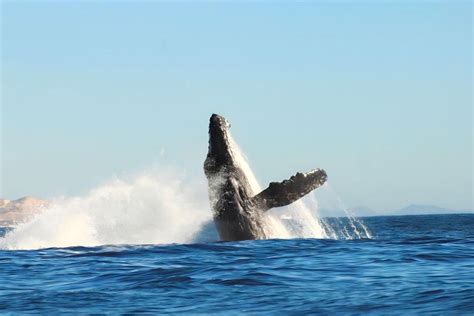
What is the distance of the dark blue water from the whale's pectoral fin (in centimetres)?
131

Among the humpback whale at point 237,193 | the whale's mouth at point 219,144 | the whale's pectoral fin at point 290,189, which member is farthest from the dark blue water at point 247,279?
the whale's mouth at point 219,144

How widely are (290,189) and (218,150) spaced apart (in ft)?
5.77

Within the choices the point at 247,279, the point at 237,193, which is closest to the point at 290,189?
the point at 237,193

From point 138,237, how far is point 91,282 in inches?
341

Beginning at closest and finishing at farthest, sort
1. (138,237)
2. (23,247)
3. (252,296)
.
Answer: (252,296)
(23,247)
(138,237)

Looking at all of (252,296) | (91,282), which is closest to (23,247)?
(91,282)

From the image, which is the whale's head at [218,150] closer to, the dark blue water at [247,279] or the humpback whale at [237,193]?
the humpback whale at [237,193]

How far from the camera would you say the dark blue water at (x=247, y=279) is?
976cm

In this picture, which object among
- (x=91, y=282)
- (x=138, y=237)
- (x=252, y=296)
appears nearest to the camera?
(x=252, y=296)

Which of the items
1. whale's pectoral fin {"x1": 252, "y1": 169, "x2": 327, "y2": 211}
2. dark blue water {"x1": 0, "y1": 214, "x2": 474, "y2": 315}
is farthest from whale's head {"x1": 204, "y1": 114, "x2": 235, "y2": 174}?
dark blue water {"x1": 0, "y1": 214, "x2": 474, "y2": 315}

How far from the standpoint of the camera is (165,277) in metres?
11.8

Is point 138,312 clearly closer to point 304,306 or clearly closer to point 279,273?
point 304,306

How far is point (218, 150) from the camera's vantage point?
57.5 feet

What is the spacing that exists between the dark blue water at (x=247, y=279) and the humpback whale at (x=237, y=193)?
42.5 inches
